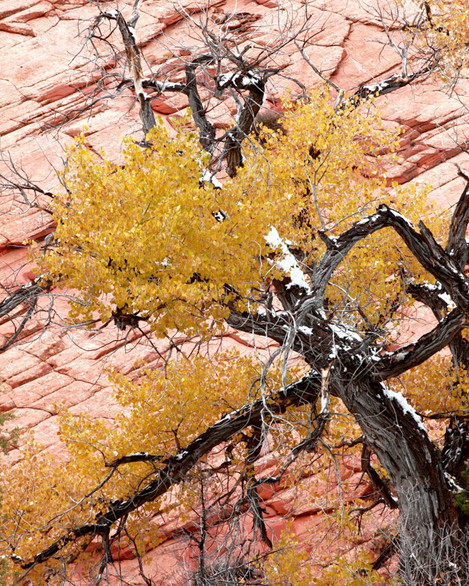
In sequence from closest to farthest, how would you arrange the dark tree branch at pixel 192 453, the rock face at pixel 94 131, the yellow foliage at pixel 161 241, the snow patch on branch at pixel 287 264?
the yellow foliage at pixel 161 241 < the snow patch on branch at pixel 287 264 < the dark tree branch at pixel 192 453 < the rock face at pixel 94 131

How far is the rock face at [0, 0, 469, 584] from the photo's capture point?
A: 20.2m

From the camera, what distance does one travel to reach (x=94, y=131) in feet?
84.9

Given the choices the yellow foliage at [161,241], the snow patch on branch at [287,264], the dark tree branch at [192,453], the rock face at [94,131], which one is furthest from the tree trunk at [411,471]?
the rock face at [94,131]

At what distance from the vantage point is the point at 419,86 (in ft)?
88.4

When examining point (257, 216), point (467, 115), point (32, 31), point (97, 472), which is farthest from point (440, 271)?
point (32, 31)

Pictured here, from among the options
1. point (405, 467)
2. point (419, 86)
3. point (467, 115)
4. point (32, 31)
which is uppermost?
point (32, 31)

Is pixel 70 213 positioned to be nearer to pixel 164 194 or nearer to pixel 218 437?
pixel 164 194

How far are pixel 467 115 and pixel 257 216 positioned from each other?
65.3 feet

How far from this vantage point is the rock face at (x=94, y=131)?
20203 millimetres

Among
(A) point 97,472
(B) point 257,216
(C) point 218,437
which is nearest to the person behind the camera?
(B) point 257,216

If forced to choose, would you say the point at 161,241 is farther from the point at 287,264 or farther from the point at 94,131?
the point at 94,131

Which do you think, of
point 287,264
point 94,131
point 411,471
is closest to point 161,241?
point 287,264

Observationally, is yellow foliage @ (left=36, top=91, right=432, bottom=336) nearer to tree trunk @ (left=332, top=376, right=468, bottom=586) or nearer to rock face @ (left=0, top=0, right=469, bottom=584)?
tree trunk @ (left=332, top=376, right=468, bottom=586)

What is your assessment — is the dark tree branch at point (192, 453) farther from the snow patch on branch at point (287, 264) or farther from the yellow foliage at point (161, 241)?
the yellow foliage at point (161, 241)
